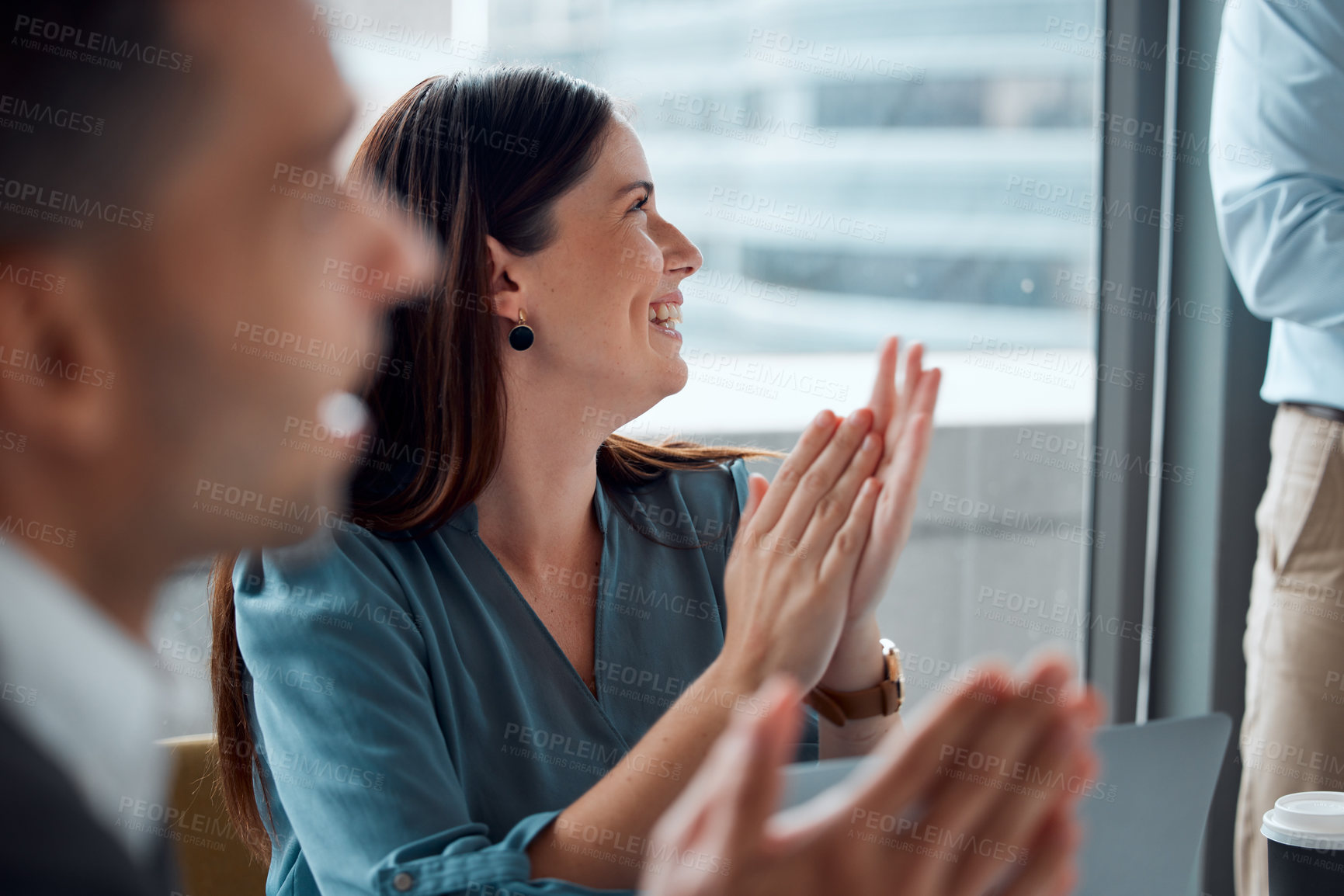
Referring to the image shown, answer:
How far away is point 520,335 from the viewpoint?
4.13ft

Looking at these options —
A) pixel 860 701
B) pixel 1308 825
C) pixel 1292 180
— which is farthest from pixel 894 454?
pixel 1292 180

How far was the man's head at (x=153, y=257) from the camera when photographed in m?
0.42

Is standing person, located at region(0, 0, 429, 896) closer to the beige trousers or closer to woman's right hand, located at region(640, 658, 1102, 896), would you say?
woman's right hand, located at region(640, 658, 1102, 896)

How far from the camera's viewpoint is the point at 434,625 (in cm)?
113

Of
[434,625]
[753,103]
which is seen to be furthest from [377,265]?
[753,103]

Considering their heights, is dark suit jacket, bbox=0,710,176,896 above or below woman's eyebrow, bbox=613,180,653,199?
below

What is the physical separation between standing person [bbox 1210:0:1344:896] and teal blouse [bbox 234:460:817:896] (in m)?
1.02

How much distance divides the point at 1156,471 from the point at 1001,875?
204 cm

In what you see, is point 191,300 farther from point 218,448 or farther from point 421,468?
point 421,468

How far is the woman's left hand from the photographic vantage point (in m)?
0.97

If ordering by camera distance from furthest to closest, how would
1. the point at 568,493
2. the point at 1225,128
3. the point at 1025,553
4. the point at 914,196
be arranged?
the point at 1025,553
the point at 914,196
the point at 1225,128
the point at 568,493

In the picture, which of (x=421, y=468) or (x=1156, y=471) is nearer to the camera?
(x=421, y=468)

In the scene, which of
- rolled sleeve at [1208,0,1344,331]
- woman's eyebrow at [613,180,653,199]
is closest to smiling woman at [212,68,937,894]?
woman's eyebrow at [613,180,653,199]

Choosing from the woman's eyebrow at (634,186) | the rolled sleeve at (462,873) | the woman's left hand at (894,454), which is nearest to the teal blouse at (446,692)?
the rolled sleeve at (462,873)
